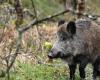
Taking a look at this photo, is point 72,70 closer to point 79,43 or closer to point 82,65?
point 82,65

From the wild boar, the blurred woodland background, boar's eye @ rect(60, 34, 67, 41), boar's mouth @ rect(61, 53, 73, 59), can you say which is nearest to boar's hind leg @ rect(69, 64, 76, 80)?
the wild boar

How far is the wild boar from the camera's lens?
895 centimetres

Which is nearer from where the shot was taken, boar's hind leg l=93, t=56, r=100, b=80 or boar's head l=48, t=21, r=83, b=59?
boar's head l=48, t=21, r=83, b=59

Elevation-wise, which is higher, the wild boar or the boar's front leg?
the wild boar

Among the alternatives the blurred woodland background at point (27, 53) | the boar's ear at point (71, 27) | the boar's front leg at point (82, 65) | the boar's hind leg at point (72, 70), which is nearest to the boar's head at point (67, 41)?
the boar's ear at point (71, 27)

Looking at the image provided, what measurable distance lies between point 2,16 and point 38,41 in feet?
9.78

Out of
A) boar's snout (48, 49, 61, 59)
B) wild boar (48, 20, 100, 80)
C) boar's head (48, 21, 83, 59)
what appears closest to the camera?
boar's snout (48, 49, 61, 59)

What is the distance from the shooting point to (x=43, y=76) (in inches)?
376

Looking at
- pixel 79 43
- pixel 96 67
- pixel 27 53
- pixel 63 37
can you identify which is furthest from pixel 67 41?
pixel 27 53

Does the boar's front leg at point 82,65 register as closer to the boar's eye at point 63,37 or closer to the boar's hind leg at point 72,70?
the boar's hind leg at point 72,70

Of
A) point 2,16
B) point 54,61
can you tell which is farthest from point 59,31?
point 2,16

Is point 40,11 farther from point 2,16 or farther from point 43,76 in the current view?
point 43,76

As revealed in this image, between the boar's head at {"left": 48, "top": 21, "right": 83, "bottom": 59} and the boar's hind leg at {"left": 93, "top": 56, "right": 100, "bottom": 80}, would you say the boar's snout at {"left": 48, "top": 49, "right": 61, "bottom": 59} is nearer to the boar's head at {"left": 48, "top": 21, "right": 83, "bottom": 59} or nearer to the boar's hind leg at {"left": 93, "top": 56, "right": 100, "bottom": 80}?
the boar's head at {"left": 48, "top": 21, "right": 83, "bottom": 59}

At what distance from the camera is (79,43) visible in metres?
9.00
